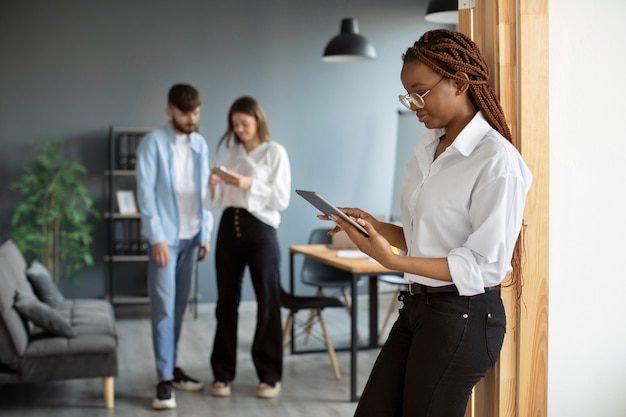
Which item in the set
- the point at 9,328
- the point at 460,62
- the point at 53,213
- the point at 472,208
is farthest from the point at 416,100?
the point at 53,213

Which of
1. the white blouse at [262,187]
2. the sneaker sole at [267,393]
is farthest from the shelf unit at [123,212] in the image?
the sneaker sole at [267,393]

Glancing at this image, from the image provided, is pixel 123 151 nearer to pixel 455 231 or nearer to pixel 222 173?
pixel 222 173

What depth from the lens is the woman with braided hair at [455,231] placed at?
1933 mm

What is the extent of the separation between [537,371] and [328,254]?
2877mm

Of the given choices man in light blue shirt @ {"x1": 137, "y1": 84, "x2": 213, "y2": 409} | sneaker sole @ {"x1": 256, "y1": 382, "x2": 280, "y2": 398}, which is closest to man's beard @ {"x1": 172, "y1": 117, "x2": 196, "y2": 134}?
man in light blue shirt @ {"x1": 137, "y1": 84, "x2": 213, "y2": 409}

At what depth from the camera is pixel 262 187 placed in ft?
14.7

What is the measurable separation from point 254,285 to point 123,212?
300cm

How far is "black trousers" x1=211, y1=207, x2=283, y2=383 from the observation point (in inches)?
177

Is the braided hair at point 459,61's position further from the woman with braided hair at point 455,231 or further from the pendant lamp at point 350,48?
the pendant lamp at point 350,48

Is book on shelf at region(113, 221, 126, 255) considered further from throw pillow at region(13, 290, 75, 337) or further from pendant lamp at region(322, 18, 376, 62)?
throw pillow at region(13, 290, 75, 337)
